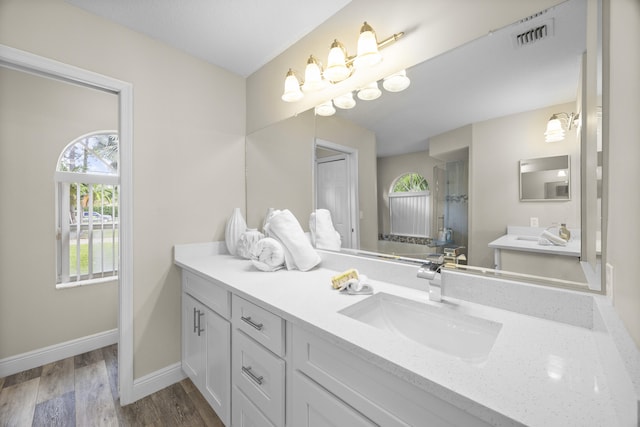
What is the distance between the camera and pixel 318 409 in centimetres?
86

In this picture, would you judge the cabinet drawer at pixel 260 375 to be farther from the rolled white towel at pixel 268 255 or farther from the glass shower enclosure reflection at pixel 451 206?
the glass shower enclosure reflection at pixel 451 206

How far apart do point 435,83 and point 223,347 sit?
1.67 metres

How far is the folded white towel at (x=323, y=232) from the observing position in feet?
5.55

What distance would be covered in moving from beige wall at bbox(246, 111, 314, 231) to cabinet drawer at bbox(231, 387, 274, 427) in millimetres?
987

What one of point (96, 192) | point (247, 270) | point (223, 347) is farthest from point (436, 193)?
point (96, 192)

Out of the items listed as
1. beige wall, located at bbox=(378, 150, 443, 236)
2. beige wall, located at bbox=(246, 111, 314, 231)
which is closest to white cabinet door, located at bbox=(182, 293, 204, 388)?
beige wall, located at bbox=(246, 111, 314, 231)

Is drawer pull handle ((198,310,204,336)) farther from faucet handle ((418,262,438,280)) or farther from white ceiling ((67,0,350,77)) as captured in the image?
white ceiling ((67,0,350,77))

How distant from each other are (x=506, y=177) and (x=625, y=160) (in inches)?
17.0

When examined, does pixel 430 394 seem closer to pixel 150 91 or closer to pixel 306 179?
pixel 306 179

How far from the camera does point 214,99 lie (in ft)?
6.97

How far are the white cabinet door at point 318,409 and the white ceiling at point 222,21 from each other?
6.21ft

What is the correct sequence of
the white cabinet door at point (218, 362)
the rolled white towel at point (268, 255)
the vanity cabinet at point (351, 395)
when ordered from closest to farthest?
the vanity cabinet at point (351, 395) → the white cabinet door at point (218, 362) → the rolled white towel at point (268, 255)

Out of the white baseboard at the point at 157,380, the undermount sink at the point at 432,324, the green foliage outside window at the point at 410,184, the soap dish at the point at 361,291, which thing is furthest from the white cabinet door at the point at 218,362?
the green foliage outside window at the point at 410,184

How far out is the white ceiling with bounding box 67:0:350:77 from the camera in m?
1.53
